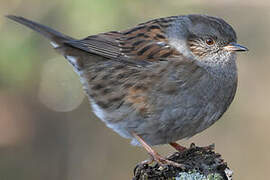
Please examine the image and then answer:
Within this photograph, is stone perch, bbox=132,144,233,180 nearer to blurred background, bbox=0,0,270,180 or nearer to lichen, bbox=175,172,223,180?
lichen, bbox=175,172,223,180

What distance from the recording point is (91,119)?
25.1ft

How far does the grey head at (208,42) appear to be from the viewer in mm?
5117

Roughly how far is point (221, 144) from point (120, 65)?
9.94ft

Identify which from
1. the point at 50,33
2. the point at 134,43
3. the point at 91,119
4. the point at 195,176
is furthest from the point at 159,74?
the point at 91,119

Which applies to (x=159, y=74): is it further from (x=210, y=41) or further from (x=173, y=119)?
(x=210, y=41)

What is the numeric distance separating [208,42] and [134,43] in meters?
0.76

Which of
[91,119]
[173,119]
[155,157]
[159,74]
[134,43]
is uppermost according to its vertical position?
[134,43]

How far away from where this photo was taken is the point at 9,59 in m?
6.03

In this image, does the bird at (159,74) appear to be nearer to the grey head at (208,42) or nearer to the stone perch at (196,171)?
the grey head at (208,42)

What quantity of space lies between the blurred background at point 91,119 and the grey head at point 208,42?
1.40 m

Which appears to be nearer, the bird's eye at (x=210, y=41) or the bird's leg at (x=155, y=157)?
the bird's leg at (x=155, y=157)

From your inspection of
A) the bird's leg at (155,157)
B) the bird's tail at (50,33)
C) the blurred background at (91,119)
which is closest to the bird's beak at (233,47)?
the bird's leg at (155,157)

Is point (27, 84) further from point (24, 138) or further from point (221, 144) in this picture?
point (221, 144)

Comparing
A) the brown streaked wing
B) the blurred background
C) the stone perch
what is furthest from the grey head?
the blurred background
